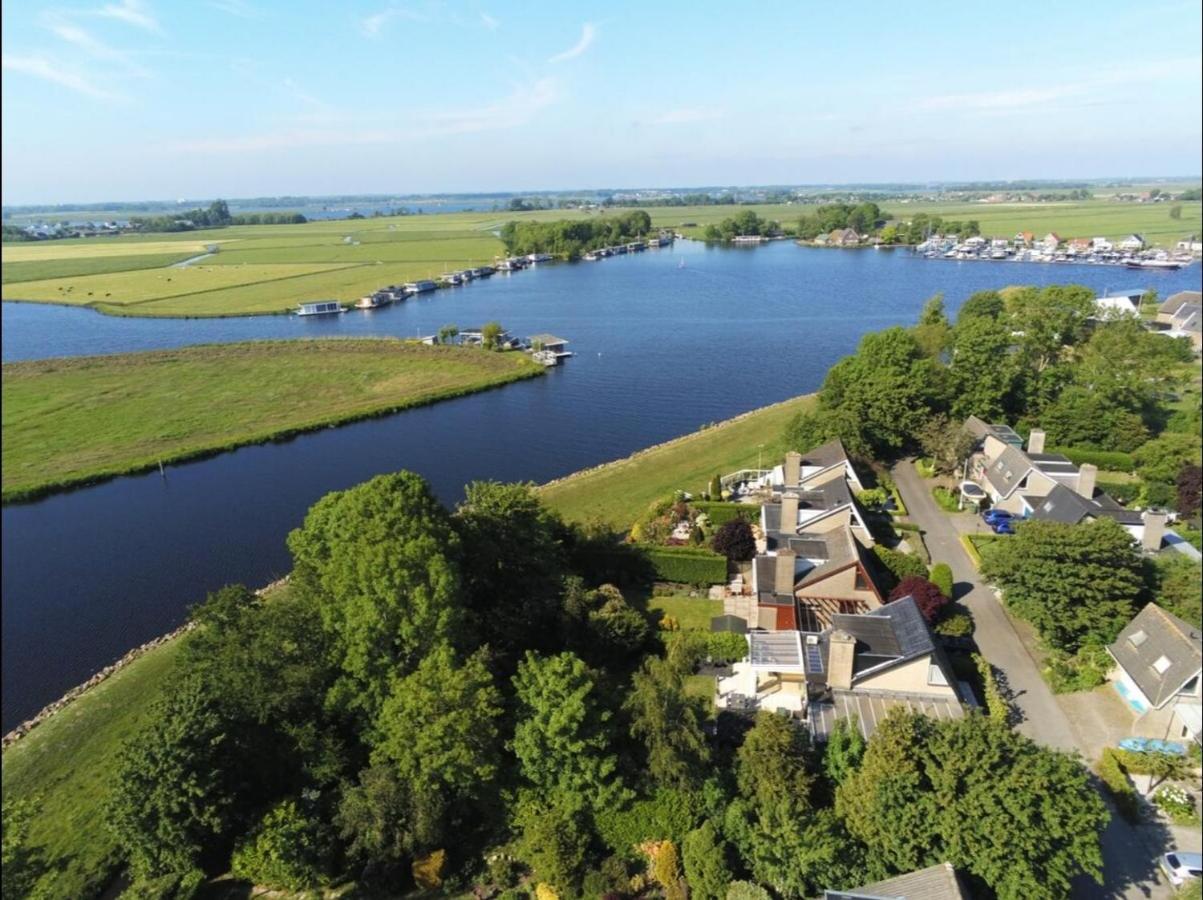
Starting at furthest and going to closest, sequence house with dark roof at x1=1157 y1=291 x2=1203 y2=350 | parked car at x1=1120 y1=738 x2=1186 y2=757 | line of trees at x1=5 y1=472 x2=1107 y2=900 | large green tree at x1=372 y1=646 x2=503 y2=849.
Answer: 1. house with dark roof at x1=1157 y1=291 x2=1203 y2=350
2. parked car at x1=1120 y1=738 x2=1186 y2=757
3. large green tree at x1=372 y1=646 x2=503 y2=849
4. line of trees at x1=5 y1=472 x2=1107 y2=900

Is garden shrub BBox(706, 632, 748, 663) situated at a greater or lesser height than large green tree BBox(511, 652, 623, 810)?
lesser

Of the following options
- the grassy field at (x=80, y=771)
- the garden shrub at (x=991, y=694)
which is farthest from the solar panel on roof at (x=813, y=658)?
the grassy field at (x=80, y=771)

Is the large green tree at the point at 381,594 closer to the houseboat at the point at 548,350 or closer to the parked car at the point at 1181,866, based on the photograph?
the parked car at the point at 1181,866

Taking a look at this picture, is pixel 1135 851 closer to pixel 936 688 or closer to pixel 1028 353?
pixel 936 688

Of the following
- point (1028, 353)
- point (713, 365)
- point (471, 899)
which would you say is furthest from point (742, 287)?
point (471, 899)

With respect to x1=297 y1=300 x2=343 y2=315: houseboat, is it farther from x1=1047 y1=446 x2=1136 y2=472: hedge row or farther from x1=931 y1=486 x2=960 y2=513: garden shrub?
x1=1047 y1=446 x2=1136 y2=472: hedge row

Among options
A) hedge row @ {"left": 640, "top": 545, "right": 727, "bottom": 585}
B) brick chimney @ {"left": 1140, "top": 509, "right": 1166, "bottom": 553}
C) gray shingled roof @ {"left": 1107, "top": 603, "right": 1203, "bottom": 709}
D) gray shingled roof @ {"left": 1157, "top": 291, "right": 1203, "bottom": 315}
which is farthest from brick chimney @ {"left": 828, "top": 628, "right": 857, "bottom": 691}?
gray shingled roof @ {"left": 1157, "top": 291, "right": 1203, "bottom": 315}
